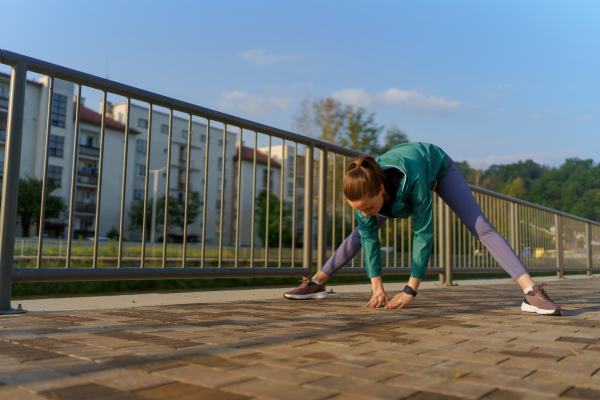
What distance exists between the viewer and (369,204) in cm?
237

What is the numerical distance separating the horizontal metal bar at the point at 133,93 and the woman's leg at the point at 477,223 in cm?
134

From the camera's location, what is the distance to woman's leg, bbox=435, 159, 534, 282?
105 inches

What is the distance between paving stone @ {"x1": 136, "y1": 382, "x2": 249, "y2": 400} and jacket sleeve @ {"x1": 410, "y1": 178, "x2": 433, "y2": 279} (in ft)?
5.62

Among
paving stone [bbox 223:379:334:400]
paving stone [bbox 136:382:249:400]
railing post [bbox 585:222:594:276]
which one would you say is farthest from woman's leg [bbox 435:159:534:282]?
railing post [bbox 585:222:594:276]

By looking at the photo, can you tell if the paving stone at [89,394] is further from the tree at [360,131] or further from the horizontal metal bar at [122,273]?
the tree at [360,131]

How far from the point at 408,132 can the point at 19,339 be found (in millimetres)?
29257

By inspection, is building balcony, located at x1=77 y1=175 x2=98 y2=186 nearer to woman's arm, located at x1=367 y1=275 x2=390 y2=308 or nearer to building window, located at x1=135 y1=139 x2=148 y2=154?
building window, located at x1=135 y1=139 x2=148 y2=154

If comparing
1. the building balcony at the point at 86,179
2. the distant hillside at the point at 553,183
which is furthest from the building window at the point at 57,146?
the distant hillside at the point at 553,183

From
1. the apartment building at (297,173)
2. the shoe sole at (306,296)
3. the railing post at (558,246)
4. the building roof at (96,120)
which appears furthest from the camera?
the building roof at (96,120)

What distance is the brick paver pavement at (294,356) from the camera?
1.02m

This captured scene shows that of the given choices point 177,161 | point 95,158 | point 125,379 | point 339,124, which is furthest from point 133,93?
point 177,161

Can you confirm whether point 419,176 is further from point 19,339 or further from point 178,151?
point 178,151

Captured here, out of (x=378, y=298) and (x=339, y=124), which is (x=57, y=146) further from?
(x=378, y=298)

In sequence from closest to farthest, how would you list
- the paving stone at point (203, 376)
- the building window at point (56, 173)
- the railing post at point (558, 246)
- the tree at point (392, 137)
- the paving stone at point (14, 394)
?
the paving stone at point (14, 394)
the paving stone at point (203, 376)
the railing post at point (558, 246)
the tree at point (392, 137)
the building window at point (56, 173)
